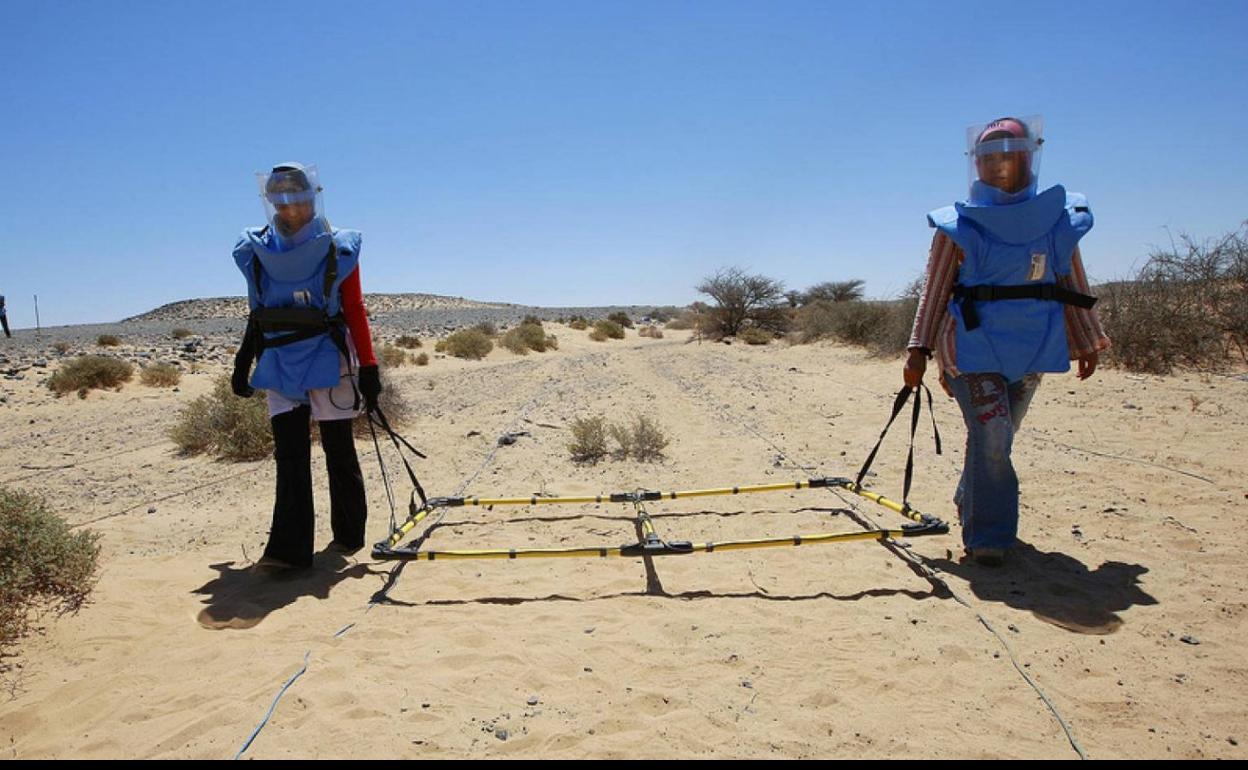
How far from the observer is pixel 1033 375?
12.6ft

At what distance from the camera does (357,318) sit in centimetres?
418

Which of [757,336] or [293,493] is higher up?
[757,336]

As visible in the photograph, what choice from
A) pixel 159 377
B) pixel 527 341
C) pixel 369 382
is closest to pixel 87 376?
pixel 159 377

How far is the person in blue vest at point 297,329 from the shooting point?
13.0 feet

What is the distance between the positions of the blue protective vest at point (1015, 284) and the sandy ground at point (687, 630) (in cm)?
110

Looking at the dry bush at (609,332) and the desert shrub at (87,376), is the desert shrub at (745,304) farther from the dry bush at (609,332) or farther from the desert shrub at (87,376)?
the desert shrub at (87,376)

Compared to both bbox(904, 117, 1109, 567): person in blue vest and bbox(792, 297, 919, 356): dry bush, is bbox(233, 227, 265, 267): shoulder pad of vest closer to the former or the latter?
bbox(904, 117, 1109, 567): person in blue vest

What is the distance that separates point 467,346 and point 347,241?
18093 mm

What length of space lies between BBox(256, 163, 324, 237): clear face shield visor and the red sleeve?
0.38m

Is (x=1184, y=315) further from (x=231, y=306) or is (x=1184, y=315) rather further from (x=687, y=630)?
(x=231, y=306)

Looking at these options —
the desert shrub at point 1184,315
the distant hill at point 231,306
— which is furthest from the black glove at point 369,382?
the distant hill at point 231,306

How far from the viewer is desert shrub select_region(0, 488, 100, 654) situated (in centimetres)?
346

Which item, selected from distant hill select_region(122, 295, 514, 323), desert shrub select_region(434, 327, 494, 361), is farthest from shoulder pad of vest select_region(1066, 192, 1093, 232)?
distant hill select_region(122, 295, 514, 323)
